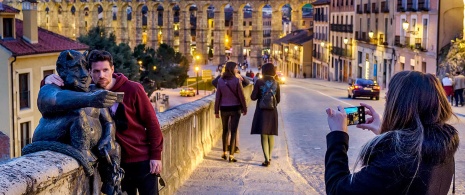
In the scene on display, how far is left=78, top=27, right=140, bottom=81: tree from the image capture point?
1802 inches

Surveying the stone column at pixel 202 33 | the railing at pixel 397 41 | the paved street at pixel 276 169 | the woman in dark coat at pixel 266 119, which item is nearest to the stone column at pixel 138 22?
the stone column at pixel 202 33

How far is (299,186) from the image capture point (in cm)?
848

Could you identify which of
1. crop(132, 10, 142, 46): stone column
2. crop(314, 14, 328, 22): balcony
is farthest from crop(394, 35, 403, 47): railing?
crop(132, 10, 142, 46): stone column

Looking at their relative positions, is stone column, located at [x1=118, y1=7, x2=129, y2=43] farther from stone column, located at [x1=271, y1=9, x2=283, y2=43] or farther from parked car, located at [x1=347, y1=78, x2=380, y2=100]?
parked car, located at [x1=347, y1=78, x2=380, y2=100]

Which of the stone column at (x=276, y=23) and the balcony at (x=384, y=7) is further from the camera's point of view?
the stone column at (x=276, y=23)

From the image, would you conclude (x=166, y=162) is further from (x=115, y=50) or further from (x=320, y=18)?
(x=320, y=18)

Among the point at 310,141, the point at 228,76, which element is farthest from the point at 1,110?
the point at 228,76

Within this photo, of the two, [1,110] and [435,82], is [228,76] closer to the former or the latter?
[435,82]

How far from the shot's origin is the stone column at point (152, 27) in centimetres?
10144

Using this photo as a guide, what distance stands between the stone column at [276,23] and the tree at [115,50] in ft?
150

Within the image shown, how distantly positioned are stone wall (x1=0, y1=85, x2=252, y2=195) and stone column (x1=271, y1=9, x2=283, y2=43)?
263ft

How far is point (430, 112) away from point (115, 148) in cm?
213

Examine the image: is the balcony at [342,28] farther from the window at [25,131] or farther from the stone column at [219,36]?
the window at [25,131]

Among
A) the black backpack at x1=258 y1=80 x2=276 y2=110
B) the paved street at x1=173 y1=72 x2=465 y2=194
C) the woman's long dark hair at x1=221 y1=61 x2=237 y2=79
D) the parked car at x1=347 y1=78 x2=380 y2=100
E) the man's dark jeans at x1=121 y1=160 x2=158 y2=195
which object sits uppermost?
the woman's long dark hair at x1=221 y1=61 x2=237 y2=79
